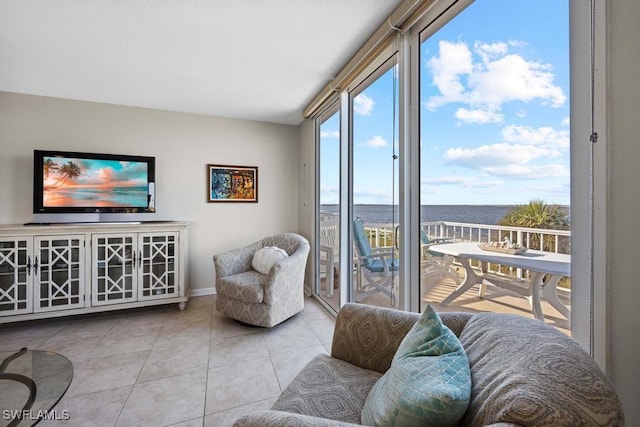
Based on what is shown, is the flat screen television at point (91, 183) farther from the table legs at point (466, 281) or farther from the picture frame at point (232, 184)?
the table legs at point (466, 281)

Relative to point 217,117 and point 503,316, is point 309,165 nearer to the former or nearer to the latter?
point 217,117

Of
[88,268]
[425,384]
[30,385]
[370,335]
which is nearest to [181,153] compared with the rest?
[88,268]

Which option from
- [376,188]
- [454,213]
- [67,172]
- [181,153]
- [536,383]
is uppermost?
[181,153]

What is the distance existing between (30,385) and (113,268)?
5.71 ft

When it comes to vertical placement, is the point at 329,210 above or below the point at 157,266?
above

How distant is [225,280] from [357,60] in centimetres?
228

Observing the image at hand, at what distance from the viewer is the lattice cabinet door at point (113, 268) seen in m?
2.72

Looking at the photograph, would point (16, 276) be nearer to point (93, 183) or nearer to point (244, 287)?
point (93, 183)

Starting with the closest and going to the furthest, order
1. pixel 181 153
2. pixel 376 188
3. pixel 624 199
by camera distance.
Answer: pixel 624 199 → pixel 376 188 → pixel 181 153

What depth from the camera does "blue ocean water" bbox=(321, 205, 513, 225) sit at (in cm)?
134

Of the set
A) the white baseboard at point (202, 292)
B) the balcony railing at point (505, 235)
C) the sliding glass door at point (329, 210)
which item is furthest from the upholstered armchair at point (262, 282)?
the balcony railing at point (505, 235)

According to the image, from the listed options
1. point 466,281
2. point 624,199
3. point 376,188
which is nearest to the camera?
point 624,199

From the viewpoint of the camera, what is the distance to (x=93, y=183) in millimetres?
3008

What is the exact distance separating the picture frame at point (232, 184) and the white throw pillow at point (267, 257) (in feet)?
3.50
